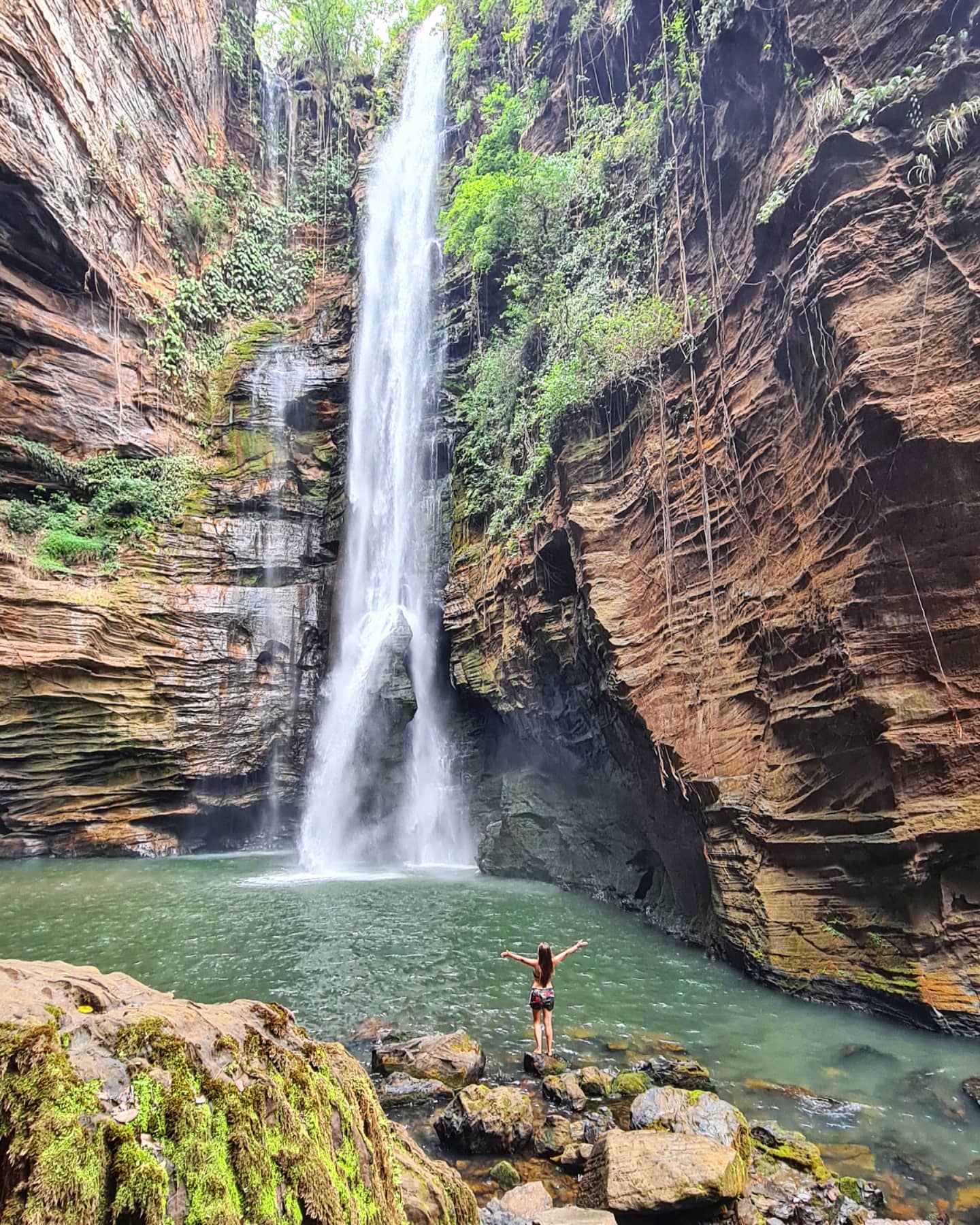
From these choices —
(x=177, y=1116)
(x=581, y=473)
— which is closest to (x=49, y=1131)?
(x=177, y=1116)

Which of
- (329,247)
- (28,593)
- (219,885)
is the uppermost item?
(329,247)

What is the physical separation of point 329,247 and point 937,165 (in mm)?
25592

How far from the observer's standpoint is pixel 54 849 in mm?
16859

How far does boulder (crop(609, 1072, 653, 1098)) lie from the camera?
19.0 feet

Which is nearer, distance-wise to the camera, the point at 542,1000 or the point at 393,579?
the point at 542,1000

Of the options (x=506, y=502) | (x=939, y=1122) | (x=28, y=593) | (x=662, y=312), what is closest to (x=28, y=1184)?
(x=939, y=1122)

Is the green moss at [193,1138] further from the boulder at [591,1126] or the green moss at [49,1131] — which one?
the boulder at [591,1126]

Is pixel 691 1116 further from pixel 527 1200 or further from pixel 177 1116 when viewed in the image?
pixel 177 1116

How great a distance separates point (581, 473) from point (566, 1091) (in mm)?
10830

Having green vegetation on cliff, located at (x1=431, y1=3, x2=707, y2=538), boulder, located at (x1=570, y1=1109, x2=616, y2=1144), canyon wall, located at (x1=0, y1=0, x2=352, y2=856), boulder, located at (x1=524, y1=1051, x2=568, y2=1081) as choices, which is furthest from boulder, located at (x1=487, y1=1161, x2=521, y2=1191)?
canyon wall, located at (x1=0, y1=0, x2=352, y2=856)

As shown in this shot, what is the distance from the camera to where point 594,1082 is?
5953 millimetres

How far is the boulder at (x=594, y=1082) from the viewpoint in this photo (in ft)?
19.2

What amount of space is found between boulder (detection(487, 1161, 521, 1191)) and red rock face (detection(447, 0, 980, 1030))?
5048 mm

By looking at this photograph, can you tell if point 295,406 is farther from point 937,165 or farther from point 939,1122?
point 939,1122
